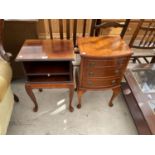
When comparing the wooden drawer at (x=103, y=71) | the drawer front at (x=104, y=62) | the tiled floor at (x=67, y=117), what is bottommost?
the tiled floor at (x=67, y=117)

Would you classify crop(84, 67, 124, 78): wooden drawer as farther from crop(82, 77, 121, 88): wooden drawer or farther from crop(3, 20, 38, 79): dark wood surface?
crop(3, 20, 38, 79): dark wood surface

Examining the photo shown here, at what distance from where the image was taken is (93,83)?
132 cm

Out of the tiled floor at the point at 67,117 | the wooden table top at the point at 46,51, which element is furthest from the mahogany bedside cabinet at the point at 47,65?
the tiled floor at the point at 67,117

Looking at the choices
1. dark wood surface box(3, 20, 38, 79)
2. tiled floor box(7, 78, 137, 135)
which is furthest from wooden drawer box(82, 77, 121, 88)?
dark wood surface box(3, 20, 38, 79)

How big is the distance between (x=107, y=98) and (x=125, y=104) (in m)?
0.22

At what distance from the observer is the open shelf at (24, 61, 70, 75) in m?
1.28

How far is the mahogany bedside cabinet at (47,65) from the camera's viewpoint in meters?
1.13

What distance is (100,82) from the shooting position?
1.31 meters

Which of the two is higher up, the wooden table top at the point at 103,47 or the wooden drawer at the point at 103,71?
the wooden table top at the point at 103,47

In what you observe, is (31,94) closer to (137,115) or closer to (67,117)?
(67,117)

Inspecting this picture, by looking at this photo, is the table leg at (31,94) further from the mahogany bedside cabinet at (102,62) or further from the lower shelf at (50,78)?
the mahogany bedside cabinet at (102,62)

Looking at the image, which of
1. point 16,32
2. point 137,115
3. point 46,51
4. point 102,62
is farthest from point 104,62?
point 16,32
